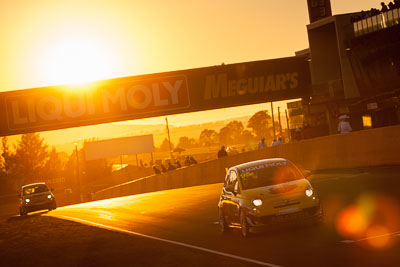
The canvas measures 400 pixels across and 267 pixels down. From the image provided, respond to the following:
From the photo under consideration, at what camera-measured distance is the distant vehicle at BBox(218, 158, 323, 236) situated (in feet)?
45.3

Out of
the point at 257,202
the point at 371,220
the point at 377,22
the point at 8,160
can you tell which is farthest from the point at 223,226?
the point at 8,160

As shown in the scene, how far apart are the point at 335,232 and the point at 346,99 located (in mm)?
26152

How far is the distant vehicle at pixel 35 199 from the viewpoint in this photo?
35406 mm

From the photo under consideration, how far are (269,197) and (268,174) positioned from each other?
3.92 ft

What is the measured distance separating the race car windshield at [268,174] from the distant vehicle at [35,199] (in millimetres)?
22557

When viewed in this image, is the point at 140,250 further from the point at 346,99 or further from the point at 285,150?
the point at 346,99

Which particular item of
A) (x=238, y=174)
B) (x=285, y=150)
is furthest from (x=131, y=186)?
(x=238, y=174)

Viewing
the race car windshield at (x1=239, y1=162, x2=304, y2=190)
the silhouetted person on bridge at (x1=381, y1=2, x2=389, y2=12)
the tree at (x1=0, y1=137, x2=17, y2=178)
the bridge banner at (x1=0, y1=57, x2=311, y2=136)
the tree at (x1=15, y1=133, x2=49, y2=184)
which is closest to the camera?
the race car windshield at (x1=239, y1=162, x2=304, y2=190)

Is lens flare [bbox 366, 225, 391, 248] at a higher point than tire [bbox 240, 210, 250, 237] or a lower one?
lower

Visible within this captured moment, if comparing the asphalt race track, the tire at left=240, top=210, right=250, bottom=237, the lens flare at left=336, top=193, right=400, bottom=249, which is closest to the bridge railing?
the asphalt race track

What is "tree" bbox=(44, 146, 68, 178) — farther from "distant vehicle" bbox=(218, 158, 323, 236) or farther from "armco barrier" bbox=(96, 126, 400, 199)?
"distant vehicle" bbox=(218, 158, 323, 236)

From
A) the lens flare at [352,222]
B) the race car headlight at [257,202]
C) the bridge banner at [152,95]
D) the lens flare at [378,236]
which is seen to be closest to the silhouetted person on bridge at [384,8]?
the bridge banner at [152,95]

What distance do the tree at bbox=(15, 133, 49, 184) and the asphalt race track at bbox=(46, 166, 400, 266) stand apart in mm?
127926

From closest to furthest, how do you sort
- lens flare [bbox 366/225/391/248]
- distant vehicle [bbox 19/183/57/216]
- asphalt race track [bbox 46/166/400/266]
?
asphalt race track [bbox 46/166/400/266], lens flare [bbox 366/225/391/248], distant vehicle [bbox 19/183/57/216]
